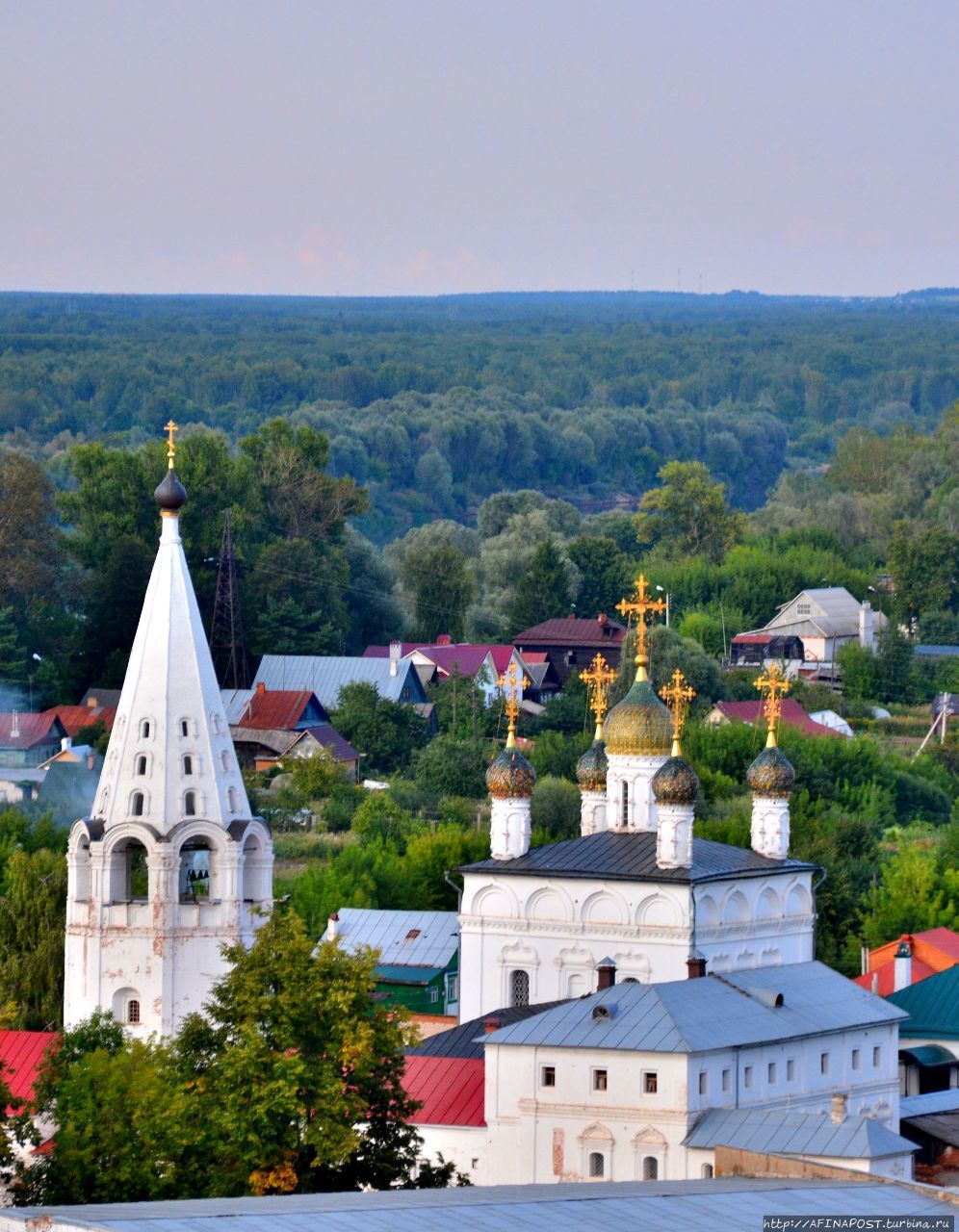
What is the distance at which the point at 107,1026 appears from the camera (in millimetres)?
36125

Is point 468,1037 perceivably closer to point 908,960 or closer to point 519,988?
point 519,988

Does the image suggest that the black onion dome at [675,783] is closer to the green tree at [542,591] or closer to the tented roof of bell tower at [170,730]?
the tented roof of bell tower at [170,730]

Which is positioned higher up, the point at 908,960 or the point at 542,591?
the point at 542,591

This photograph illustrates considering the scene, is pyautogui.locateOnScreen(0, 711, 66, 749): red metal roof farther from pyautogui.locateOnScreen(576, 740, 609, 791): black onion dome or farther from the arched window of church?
the arched window of church

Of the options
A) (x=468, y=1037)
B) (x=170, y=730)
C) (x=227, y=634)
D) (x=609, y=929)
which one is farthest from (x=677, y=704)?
(x=227, y=634)

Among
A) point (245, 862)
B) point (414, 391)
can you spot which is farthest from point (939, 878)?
point (414, 391)

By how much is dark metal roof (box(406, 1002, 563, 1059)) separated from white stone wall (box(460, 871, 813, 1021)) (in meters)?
1.01

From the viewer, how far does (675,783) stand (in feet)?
144

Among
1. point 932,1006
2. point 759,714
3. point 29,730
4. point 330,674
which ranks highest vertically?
point 330,674

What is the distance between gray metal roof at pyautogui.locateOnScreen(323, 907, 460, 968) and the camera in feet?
177

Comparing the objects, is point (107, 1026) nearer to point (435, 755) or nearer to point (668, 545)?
point (435, 755)

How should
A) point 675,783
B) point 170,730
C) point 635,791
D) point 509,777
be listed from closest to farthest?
point 170,730, point 675,783, point 635,791, point 509,777

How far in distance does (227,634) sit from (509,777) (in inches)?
1708

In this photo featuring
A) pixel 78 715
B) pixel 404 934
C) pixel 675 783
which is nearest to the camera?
pixel 675 783
